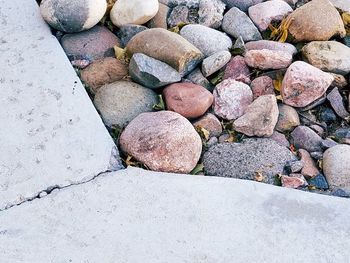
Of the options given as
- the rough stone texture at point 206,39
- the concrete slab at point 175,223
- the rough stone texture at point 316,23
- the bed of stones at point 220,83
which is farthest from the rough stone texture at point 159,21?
the concrete slab at point 175,223

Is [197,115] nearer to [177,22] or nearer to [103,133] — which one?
[103,133]

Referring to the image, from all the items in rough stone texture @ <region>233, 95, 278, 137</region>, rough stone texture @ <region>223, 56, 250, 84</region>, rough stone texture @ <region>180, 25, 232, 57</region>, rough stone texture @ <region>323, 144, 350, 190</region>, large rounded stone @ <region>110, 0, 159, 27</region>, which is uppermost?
large rounded stone @ <region>110, 0, 159, 27</region>

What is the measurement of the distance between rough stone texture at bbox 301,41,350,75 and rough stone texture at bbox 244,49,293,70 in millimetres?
106

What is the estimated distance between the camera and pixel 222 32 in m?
2.40

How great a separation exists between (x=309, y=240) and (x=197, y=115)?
2.14ft

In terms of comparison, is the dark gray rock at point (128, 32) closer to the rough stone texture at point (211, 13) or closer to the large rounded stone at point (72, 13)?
the large rounded stone at point (72, 13)

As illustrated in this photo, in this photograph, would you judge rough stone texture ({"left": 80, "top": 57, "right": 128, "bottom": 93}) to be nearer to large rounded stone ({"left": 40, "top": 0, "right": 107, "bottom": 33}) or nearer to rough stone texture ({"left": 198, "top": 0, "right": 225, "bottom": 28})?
large rounded stone ({"left": 40, "top": 0, "right": 107, "bottom": 33})

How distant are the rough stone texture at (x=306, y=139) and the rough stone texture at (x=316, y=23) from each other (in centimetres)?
50

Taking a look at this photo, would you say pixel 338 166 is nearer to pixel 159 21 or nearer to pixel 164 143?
pixel 164 143

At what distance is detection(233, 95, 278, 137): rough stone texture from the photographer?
1.96m

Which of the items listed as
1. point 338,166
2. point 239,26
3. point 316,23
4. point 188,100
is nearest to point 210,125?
point 188,100

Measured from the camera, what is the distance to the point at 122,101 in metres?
2.04

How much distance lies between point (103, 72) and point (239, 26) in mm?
655

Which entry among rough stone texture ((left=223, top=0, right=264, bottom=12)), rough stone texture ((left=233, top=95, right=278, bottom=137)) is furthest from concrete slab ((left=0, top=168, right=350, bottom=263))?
rough stone texture ((left=223, top=0, right=264, bottom=12))
